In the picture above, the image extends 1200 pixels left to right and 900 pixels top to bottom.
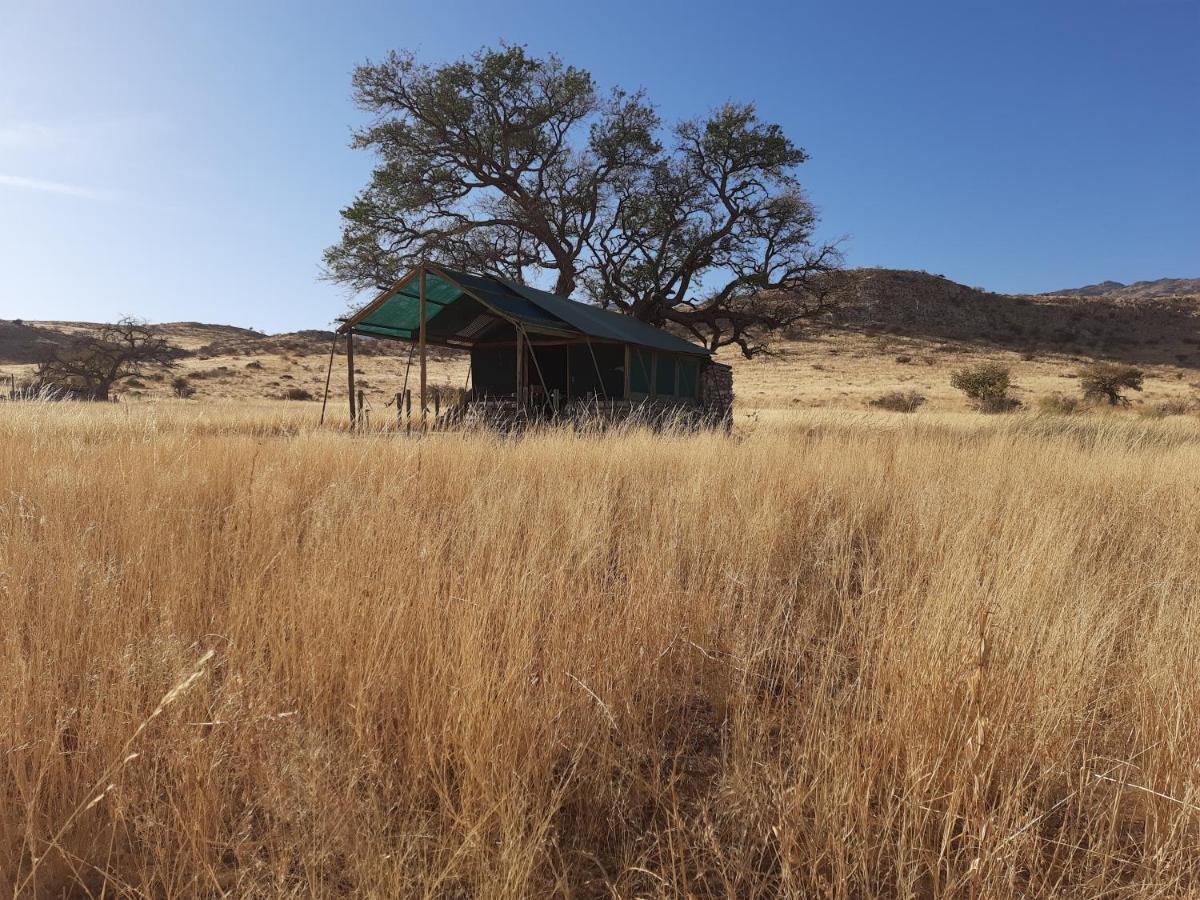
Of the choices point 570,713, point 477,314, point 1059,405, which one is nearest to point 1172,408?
point 1059,405

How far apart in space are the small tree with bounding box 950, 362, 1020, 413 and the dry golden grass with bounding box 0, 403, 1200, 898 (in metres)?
28.3

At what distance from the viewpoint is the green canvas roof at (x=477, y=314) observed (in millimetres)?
13406

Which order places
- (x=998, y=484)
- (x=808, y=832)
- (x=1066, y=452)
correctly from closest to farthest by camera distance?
(x=808, y=832)
(x=998, y=484)
(x=1066, y=452)

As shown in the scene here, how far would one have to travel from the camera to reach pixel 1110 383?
30.5 meters

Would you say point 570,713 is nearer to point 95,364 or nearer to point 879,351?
point 95,364

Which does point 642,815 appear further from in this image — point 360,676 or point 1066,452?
point 1066,452

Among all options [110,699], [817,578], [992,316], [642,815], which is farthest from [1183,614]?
[992,316]

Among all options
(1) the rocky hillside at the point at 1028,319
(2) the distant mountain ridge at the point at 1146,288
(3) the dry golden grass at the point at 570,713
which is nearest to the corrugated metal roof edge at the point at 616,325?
(3) the dry golden grass at the point at 570,713

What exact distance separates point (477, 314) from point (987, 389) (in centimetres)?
2594

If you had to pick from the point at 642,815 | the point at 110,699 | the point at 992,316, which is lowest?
the point at 642,815

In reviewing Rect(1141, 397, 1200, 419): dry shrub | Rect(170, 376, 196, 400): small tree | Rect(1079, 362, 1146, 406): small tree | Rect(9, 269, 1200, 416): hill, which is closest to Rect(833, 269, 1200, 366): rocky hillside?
Rect(9, 269, 1200, 416): hill

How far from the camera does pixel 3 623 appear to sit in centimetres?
230

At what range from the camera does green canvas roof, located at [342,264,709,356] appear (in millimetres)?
13406

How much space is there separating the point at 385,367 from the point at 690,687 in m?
45.7
